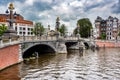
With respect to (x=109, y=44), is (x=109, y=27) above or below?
above

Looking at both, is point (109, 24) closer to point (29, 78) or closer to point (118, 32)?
point (118, 32)

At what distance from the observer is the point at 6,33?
41.0 meters

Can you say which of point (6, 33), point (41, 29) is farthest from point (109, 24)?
point (6, 33)

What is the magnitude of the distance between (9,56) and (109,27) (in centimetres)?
11878

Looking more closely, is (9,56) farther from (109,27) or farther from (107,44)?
(109,27)

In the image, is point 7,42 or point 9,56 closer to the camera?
point 7,42

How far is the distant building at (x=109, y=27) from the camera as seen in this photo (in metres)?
145

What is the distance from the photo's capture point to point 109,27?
5792 inches

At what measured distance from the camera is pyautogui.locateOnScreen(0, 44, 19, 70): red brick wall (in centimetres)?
3080

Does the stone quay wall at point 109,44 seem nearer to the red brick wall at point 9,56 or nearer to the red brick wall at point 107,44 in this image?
the red brick wall at point 107,44

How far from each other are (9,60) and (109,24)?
11846 centimetres

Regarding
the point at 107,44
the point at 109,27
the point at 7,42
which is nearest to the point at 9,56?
the point at 7,42

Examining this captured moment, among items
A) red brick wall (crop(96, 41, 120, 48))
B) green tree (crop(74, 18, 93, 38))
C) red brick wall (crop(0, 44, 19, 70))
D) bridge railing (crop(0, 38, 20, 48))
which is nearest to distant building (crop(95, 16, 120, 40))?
green tree (crop(74, 18, 93, 38))

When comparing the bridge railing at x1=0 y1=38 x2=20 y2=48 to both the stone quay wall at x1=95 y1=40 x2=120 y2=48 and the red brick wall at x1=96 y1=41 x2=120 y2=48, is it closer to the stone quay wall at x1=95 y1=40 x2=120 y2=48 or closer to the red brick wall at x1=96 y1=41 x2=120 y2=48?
the red brick wall at x1=96 y1=41 x2=120 y2=48
